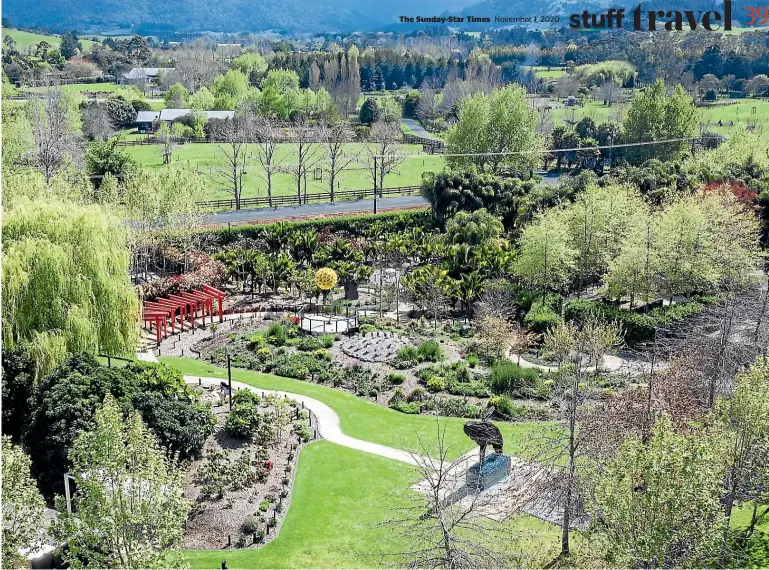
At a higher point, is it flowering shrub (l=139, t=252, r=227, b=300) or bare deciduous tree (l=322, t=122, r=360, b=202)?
bare deciduous tree (l=322, t=122, r=360, b=202)

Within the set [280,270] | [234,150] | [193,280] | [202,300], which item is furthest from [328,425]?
[234,150]

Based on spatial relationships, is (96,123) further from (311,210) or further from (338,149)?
(311,210)

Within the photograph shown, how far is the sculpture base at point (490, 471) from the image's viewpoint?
1072 inches

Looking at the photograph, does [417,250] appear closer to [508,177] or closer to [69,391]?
[508,177]

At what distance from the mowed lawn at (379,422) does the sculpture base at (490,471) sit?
0.95 metres

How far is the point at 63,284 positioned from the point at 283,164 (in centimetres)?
6410

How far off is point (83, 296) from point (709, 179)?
53036 mm

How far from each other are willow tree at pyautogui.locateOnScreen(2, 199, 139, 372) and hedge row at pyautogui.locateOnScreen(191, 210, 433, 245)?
26084 millimetres

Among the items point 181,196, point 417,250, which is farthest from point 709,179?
point 181,196

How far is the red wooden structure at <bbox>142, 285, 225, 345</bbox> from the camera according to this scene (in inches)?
1756

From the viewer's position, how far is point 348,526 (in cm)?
2569

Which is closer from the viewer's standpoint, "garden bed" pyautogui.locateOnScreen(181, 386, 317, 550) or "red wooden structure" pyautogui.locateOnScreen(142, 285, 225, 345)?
"garden bed" pyautogui.locateOnScreen(181, 386, 317, 550)

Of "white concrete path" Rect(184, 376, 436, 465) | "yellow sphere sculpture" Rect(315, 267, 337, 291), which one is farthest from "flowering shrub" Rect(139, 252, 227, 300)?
"white concrete path" Rect(184, 376, 436, 465)

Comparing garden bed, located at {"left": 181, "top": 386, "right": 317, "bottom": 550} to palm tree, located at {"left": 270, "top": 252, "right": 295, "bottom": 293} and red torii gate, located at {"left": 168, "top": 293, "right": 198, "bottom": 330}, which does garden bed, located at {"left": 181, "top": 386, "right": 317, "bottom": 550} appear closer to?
red torii gate, located at {"left": 168, "top": 293, "right": 198, "bottom": 330}
